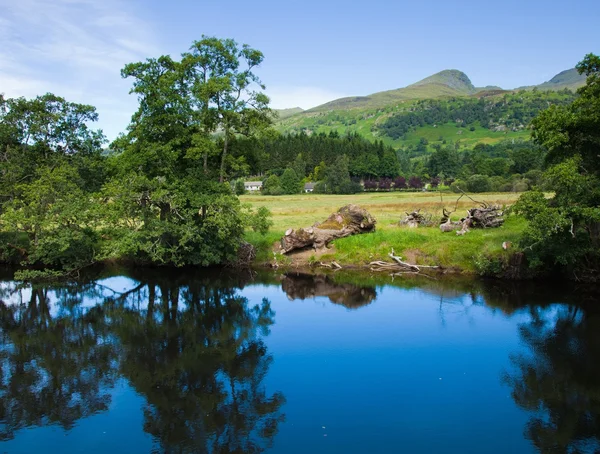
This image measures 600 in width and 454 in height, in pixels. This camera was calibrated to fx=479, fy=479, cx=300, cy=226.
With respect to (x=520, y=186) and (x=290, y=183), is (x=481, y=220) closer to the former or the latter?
(x=520, y=186)

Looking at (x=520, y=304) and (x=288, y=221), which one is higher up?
(x=288, y=221)

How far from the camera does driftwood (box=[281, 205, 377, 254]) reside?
38.7 m

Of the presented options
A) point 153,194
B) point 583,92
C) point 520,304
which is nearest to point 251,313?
point 153,194

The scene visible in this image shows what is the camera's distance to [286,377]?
61.6ft

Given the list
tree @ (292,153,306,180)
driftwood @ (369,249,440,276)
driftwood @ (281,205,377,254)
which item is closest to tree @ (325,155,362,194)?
tree @ (292,153,306,180)

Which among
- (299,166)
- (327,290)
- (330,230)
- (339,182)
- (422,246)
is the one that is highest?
(299,166)

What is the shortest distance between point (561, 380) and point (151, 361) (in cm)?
1639

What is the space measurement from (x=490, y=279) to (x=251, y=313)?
56.1 feet

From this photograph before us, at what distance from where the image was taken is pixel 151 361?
20.5 meters

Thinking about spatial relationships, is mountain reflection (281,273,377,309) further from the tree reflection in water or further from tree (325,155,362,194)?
tree (325,155,362,194)

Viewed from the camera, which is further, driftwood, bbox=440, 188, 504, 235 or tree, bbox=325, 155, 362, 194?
tree, bbox=325, 155, 362, 194

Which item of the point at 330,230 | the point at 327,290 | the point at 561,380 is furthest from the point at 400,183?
the point at 561,380

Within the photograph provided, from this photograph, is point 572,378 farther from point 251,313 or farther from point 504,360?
point 251,313

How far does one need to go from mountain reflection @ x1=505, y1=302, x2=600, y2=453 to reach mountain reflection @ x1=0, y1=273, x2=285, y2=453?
8.47m
